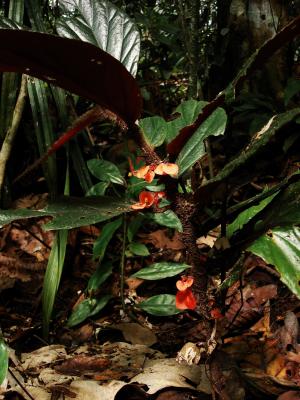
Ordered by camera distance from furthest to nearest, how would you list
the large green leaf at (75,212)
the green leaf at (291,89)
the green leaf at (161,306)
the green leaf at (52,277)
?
the green leaf at (291,89) → the green leaf at (52,277) → the green leaf at (161,306) → the large green leaf at (75,212)

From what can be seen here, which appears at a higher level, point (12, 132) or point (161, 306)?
point (12, 132)

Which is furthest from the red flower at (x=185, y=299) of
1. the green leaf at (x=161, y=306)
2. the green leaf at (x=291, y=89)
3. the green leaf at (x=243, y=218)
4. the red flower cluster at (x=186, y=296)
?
the green leaf at (x=291, y=89)

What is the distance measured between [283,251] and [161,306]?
0.56 metres

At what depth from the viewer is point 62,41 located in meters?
0.57

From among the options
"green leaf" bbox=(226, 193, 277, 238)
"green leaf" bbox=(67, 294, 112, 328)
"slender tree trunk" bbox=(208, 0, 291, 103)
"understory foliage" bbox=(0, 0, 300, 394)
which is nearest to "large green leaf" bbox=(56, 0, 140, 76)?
"understory foliage" bbox=(0, 0, 300, 394)

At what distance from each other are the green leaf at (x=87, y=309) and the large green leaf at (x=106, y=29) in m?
0.76

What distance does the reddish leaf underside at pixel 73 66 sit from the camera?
0.58 m

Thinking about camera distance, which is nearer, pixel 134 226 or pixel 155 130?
pixel 155 130

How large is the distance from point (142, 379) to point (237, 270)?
39 centimetres

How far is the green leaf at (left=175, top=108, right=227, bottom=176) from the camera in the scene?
821 mm

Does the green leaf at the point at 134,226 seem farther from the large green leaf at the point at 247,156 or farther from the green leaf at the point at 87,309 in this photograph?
the large green leaf at the point at 247,156

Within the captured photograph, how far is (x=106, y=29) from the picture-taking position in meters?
0.88

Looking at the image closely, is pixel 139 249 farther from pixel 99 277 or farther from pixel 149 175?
pixel 149 175

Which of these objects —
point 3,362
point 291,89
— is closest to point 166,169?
point 3,362
